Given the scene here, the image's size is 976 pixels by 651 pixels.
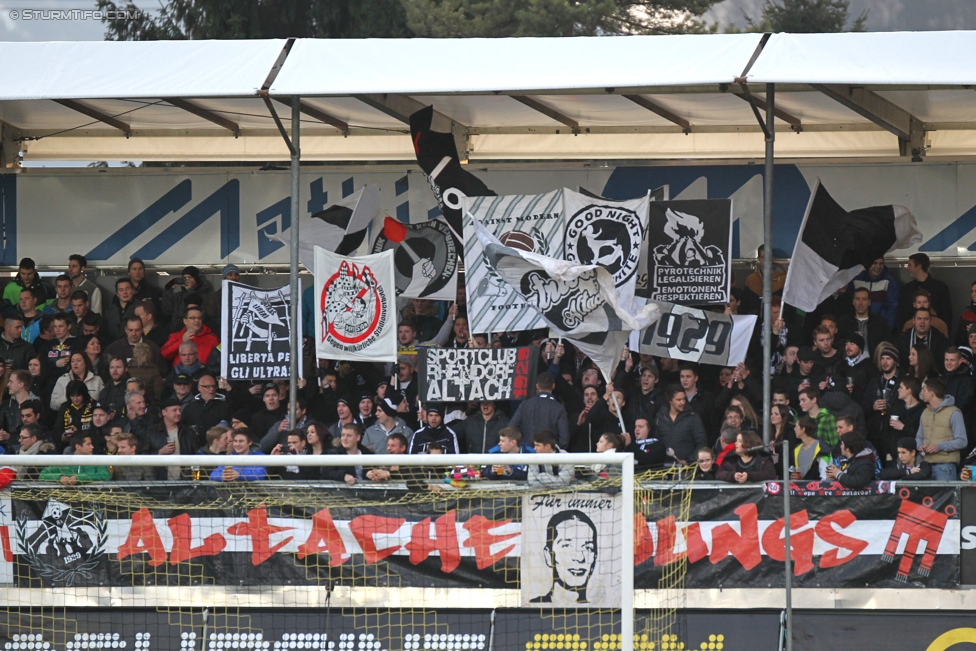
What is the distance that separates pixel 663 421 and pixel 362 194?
4.02 metres

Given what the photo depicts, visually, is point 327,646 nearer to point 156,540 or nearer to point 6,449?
point 156,540

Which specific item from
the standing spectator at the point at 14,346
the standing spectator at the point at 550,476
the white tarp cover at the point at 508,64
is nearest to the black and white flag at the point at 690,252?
the white tarp cover at the point at 508,64

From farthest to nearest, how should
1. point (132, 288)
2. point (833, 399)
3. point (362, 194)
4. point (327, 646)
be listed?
point (132, 288)
point (362, 194)
point (833, 399)
point (327, 646)

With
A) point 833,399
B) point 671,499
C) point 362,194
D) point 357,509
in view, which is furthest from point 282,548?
point 833,399

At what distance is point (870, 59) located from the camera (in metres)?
11.4

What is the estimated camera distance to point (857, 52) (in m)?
11.4

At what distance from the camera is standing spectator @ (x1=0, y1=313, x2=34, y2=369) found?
14.8 meters

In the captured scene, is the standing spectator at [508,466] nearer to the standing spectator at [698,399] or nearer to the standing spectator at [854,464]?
the standing spectator at [698,399]

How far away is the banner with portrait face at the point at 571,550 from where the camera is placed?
1078 cm

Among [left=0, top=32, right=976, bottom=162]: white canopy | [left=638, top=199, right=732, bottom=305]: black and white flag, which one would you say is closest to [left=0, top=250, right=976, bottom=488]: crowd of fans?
[left=638, top=199, right=732, bottom=305]: black and white flag

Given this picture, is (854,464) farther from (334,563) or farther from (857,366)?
(334,563)

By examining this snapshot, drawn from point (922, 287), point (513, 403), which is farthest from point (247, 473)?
point (922, 287)

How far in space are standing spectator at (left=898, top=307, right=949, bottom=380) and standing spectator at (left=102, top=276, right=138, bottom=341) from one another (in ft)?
28.5

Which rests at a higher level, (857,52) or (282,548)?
(857,52)
